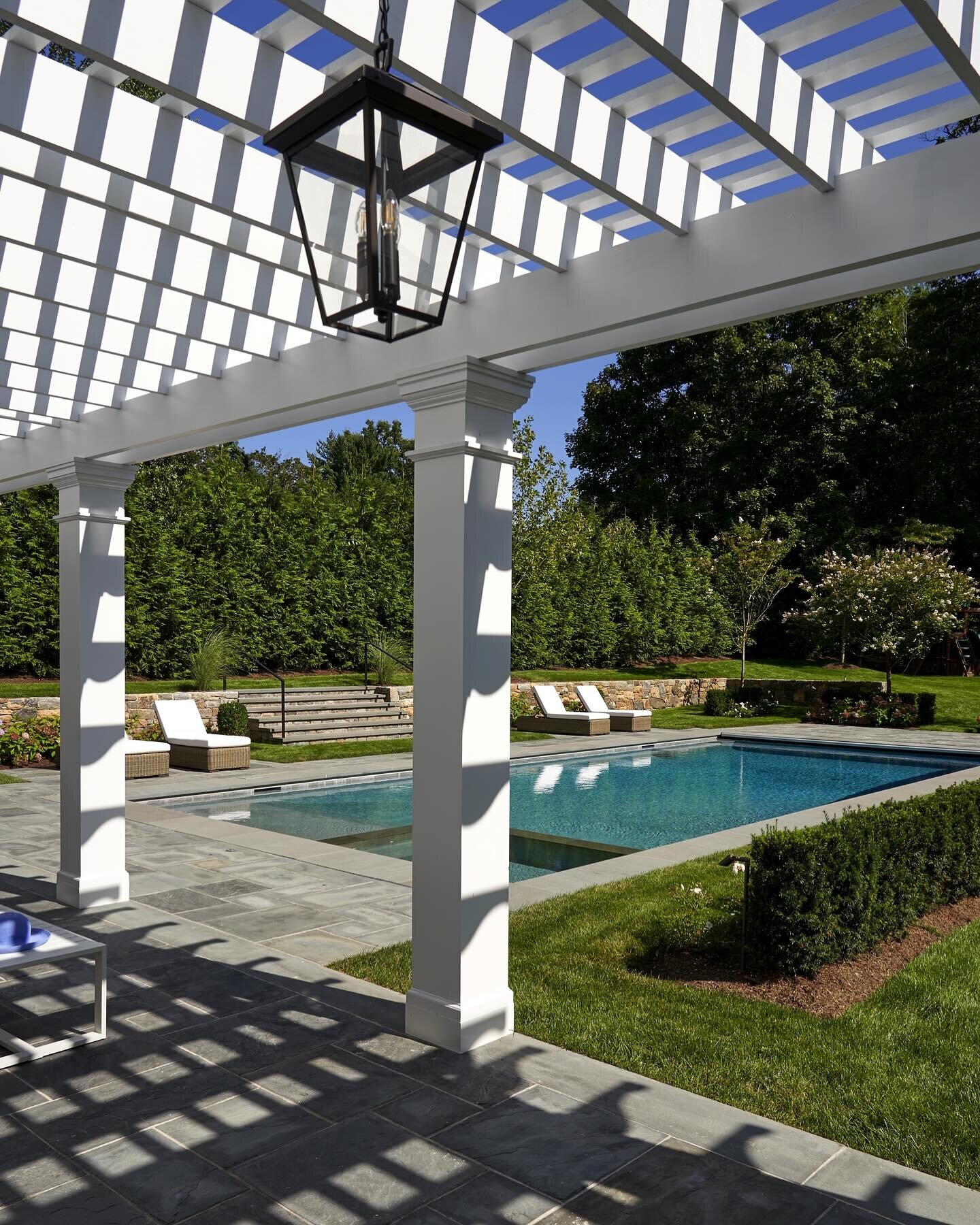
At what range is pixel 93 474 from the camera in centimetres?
665

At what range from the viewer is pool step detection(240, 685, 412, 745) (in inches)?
641

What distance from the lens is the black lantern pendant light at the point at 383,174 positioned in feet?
6.95

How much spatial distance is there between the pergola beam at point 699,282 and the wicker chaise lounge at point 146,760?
8445 mm

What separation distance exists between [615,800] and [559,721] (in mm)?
6205

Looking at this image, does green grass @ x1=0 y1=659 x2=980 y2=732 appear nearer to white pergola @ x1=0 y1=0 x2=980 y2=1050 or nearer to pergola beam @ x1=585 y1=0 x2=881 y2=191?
white pergola @ x1=0 y1=0 x2=980 y2=1050

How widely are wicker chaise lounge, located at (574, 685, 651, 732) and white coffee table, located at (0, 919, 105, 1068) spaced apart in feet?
51.3

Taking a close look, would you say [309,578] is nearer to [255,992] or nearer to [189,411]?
[189,411]

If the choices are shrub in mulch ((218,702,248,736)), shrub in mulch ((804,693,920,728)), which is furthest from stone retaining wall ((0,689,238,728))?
shrub in mulch ((804,693,920,728))

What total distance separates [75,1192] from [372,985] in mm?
2143

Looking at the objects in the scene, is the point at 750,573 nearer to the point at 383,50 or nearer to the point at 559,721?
the point at 559,721

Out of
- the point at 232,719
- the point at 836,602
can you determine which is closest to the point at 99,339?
the point at 232,719

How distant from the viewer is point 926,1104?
151 inches

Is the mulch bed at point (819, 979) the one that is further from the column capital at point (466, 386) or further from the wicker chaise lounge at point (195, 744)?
the wicker chaise lounge at point (195, 744)

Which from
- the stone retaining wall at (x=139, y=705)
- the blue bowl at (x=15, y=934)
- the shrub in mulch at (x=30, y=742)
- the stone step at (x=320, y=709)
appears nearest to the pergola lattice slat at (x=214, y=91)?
the blue bowl at (x=15, y=934)
